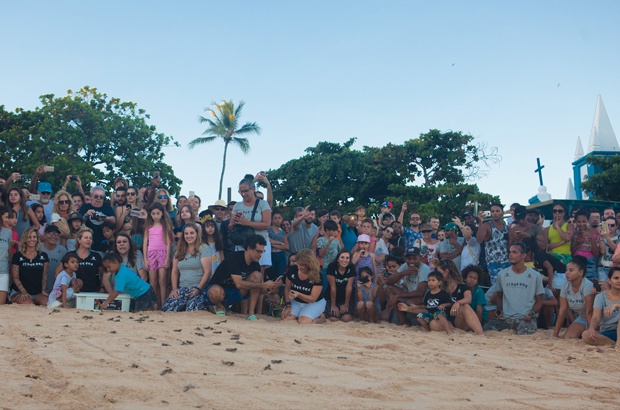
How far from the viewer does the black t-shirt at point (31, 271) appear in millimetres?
8820

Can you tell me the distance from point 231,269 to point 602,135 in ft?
106

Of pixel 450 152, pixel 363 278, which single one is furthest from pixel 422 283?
pixel 450 152

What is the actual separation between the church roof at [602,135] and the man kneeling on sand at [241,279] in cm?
3131

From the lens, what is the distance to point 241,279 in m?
8.50

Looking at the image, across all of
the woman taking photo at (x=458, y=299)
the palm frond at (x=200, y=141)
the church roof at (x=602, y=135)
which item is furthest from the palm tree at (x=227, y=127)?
the woman taking photo at (x=458, y=299)

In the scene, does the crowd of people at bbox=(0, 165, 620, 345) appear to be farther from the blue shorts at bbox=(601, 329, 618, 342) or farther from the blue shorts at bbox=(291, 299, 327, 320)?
the blue shorts at bbox=(601, 329, 618, 342)

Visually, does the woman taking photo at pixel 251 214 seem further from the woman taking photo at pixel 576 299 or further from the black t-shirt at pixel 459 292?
the woman taking photo at pixel 576 299

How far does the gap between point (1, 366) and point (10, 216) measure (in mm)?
5198

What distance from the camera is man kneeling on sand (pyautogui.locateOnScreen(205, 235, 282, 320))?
8.48 m

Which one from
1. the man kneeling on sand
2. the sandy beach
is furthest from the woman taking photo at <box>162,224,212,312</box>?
the sandy beach

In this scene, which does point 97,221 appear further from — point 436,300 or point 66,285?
point 436,300

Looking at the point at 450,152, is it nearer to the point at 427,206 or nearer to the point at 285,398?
the point at 427,206

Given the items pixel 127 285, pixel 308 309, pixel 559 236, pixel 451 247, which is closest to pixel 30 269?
pixel 127 285

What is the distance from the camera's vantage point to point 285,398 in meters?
3.72
